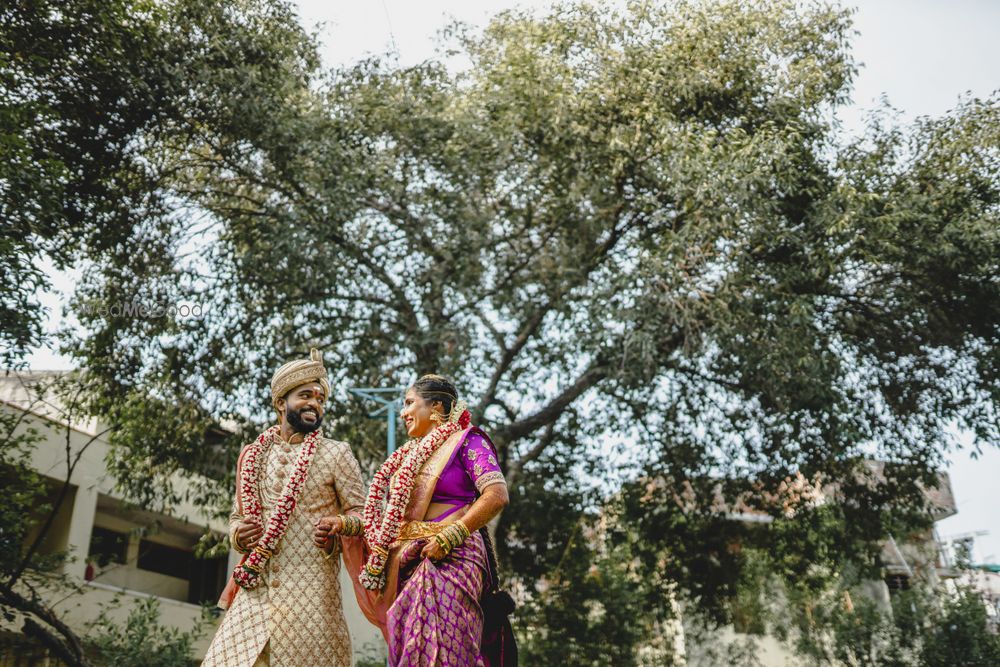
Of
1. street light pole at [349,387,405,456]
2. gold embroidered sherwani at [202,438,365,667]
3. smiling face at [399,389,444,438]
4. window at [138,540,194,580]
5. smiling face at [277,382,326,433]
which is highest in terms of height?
window at [138,540,194,580]

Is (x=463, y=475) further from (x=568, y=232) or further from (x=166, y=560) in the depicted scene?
(x=166, y=560)

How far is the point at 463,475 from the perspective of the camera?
461cm

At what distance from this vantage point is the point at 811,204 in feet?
41.9

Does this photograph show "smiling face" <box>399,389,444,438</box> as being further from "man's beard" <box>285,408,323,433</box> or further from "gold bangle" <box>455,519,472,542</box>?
"gold bangle" <box>455,519,472,542</box>

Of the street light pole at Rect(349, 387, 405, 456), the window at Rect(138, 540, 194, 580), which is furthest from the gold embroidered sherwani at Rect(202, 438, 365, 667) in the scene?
the window at Rect(138, 540, 194, 580)

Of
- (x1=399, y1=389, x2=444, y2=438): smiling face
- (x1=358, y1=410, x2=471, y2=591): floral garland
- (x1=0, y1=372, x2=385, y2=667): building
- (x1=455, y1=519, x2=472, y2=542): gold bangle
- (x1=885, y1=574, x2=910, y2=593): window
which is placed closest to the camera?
(x1=455, y1=519, x2=472, y2=542): gold bangle

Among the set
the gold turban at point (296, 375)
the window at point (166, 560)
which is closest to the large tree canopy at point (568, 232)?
the gold turban at point (296, 375)

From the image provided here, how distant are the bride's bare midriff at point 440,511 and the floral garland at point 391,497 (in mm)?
111

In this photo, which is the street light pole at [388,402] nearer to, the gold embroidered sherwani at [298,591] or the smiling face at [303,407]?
the smiling face at [303,407]

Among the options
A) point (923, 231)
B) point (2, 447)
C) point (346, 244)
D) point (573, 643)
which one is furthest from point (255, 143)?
point (573, 643)

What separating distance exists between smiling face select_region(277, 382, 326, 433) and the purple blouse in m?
0.80

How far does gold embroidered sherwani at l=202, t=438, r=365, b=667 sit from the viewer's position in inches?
172

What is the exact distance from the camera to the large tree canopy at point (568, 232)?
12148 mm

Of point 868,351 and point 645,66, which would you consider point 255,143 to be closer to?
point 645,66
